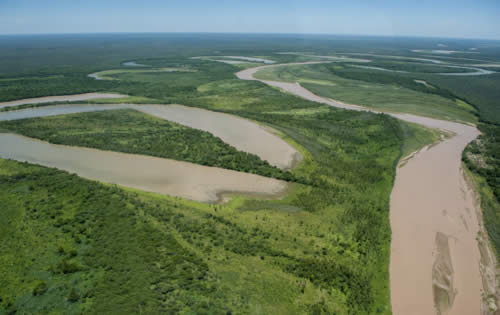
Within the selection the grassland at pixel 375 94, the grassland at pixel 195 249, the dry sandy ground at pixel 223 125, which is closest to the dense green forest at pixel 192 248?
the grassland at pixel 195 249

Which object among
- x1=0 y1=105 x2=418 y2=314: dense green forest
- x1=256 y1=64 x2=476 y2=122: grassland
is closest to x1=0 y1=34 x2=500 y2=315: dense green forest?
x1=0 y1=105 x2=418 y2=314: dense green forest

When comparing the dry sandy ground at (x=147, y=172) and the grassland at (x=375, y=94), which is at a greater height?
the grassland at (x=375, y=94)

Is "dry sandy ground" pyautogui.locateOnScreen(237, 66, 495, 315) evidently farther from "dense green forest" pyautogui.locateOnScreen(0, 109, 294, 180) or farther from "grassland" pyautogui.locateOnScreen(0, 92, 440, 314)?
"dense green forest" pyautogui.locateOnScreen(0, 109, 294, 180)

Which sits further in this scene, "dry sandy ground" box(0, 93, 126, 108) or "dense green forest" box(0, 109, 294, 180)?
"dry sandy ground" box(0, 93, 126, 108)

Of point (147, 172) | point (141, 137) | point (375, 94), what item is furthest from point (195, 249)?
point (375, 94)

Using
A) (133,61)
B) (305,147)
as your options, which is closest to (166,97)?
(305,147)

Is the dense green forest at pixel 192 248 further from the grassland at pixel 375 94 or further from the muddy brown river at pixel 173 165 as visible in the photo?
the grassland at pixel 375 94

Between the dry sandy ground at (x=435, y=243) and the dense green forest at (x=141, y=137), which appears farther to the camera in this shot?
the dense green forest at (x=141, y=137)
